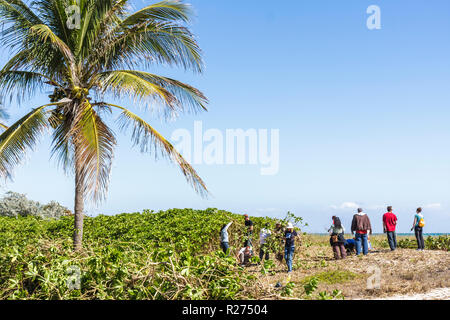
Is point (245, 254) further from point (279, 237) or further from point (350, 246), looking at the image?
point (350, 246)

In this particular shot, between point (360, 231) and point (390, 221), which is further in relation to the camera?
point (390, 221)

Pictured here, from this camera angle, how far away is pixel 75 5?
9.97 metres

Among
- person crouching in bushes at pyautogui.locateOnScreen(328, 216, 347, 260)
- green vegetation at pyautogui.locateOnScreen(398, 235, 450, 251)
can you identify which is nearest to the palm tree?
person crouching in bushes at pyautogui.locateOnScreen(328, 216, 347, 260)

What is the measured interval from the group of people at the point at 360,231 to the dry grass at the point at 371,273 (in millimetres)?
341

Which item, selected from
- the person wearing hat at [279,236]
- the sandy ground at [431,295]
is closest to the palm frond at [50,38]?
the person wearing hat at [279,236]

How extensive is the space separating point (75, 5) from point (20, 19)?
56.8 inches

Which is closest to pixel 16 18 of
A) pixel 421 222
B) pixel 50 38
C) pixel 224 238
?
pixel 50 38

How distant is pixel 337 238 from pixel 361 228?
0.85 meters

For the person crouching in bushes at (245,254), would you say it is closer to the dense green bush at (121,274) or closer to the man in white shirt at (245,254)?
the man in white shirt at (245,254)

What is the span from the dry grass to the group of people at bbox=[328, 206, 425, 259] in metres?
0.34

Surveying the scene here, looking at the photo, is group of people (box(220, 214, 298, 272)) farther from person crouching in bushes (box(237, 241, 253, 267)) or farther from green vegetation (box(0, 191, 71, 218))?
green vegetation (box(0, 191, 71, 218))

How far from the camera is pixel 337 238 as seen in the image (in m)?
13.1
